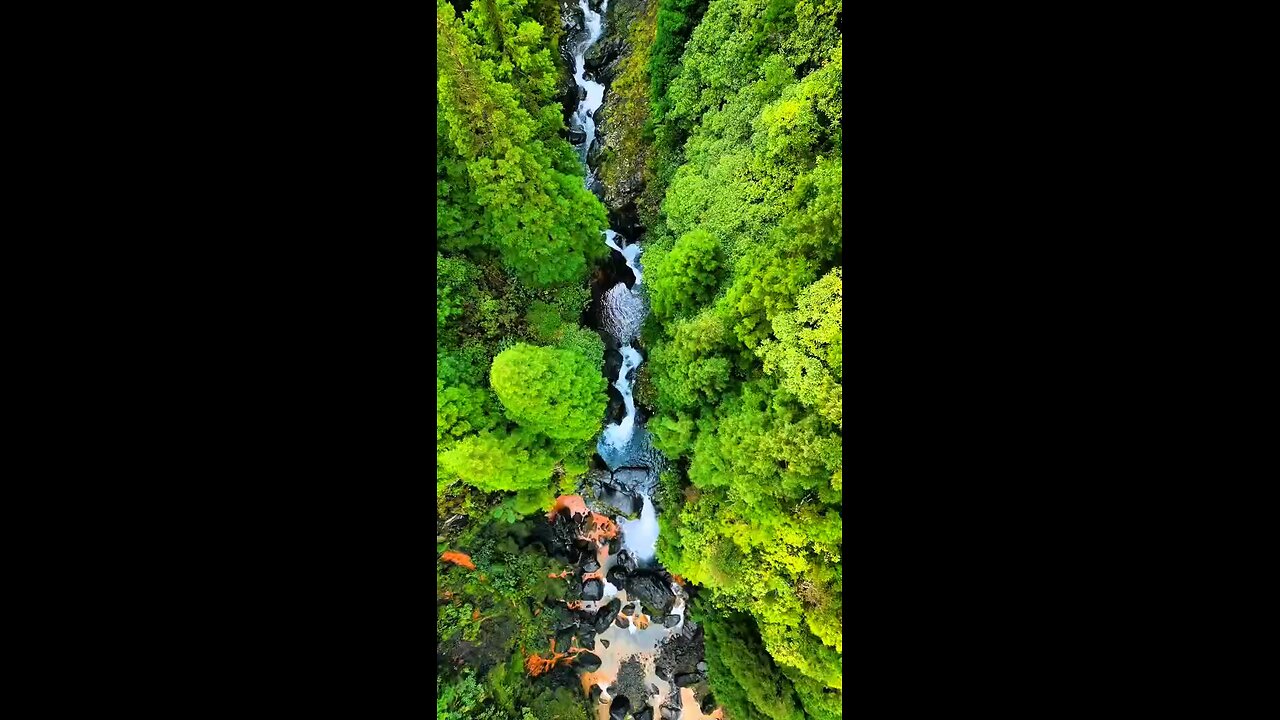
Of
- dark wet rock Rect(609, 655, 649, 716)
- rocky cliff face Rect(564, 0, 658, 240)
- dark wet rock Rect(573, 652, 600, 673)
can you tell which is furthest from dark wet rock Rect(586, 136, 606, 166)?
dark wet rock Rect(609, 655, 649, 716)

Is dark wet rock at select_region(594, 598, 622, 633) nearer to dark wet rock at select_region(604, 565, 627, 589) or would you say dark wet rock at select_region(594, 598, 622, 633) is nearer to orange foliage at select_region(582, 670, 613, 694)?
dark wet rock at select_region(604, 565, 627, 589)

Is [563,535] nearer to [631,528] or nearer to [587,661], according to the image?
[631,528]

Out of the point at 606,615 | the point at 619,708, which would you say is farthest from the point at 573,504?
the point at 619,708

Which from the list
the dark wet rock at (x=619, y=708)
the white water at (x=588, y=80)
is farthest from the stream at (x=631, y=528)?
the white water at (x=588, y=80)

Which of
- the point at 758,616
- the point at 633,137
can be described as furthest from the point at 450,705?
the point at 633,137

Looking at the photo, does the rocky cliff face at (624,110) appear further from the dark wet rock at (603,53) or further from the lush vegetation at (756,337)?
the lush vegetation at (756,337)
